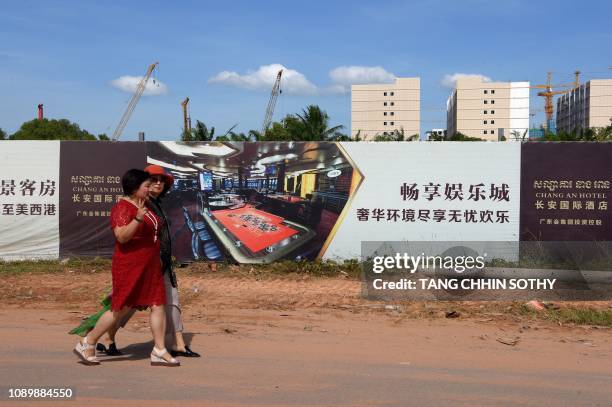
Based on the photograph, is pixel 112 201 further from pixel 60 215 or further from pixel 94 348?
pixel 94 348

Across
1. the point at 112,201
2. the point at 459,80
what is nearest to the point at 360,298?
the point at 112,201

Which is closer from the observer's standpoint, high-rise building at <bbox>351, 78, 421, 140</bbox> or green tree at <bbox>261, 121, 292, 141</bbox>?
green tree at <bbox>261, 121, 292, 141</bbox>

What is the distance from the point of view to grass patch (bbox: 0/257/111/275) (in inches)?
398

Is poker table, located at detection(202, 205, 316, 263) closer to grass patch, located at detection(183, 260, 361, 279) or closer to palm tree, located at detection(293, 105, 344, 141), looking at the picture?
grass patch, located at detection(183, 260, 361, 279)

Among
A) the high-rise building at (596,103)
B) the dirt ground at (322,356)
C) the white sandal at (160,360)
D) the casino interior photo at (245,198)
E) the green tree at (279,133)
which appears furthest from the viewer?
the high-rise building at (596,103)

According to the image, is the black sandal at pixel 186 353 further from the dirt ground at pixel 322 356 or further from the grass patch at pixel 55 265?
the grass patch at pixel 55 265

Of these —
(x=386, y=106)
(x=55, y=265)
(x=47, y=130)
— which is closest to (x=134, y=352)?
(x=55, y=265)

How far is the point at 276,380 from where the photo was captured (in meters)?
4.70

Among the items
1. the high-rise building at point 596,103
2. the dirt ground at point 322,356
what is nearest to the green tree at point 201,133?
the dirt ground at point 322,356

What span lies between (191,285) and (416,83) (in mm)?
101588

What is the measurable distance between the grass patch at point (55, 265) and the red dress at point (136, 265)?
5.71 m

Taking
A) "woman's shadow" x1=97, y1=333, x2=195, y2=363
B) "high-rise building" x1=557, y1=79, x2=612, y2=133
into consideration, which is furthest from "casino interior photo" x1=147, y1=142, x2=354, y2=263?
"high-rise building" x1=557, y1=79, x2=612, y2=133

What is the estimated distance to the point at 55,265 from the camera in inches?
408

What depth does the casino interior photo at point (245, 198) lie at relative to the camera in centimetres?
1036
